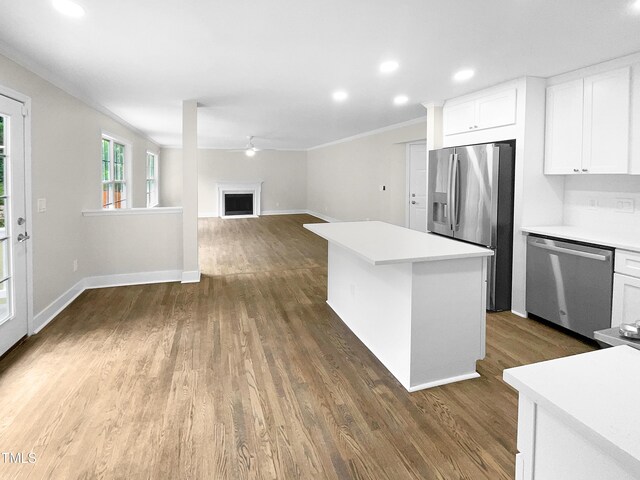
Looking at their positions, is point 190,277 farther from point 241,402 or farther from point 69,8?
point 69,8

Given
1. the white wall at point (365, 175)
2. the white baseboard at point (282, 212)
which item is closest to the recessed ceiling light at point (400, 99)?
the white wall at point (365, 175)

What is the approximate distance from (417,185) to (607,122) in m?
3.94

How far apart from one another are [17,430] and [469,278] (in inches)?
105

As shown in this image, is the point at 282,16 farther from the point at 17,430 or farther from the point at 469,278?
the point at 17,430

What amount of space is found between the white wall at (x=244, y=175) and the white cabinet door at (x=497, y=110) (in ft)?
30.4

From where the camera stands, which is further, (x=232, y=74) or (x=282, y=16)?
(x=232, y=74)

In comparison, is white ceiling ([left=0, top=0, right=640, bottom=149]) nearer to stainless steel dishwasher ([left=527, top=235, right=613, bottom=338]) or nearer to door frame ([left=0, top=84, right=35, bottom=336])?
door frame ([left=0, top=84, right=35, bottom=336])

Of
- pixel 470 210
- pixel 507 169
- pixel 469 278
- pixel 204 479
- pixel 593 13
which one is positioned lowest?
pixel 204 479

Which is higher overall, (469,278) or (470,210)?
(470,210)

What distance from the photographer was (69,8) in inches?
94.4

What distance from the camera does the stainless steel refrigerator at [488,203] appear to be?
384 cm

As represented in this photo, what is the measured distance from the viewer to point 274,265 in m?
6.13

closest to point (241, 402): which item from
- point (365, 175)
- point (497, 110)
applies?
point (497, 110)

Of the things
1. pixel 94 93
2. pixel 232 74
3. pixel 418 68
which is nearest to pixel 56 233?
pixel 94 93
